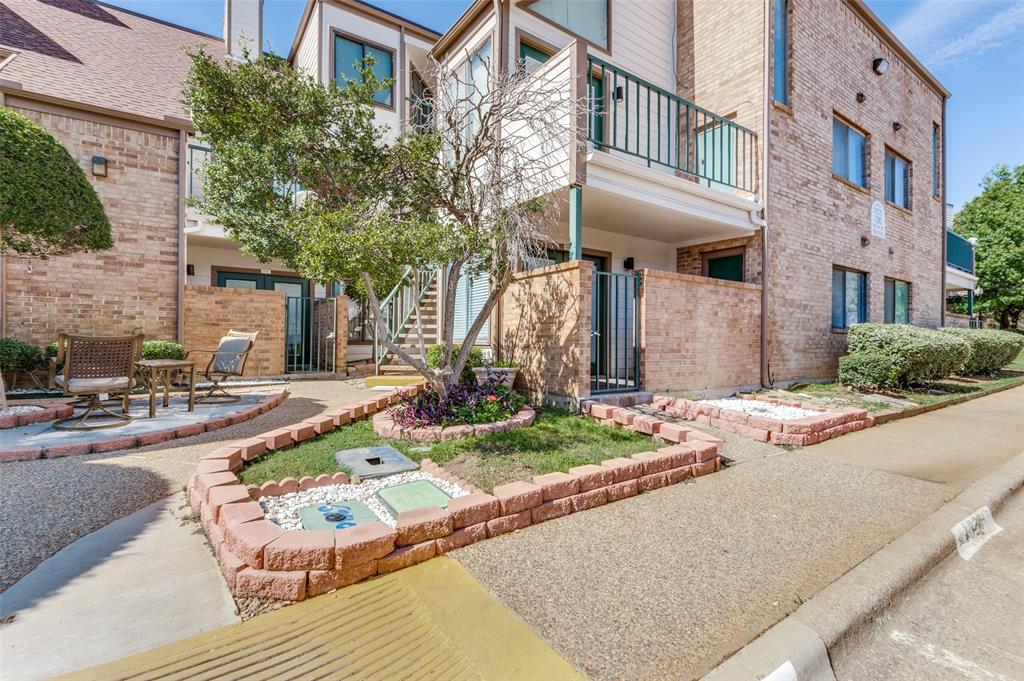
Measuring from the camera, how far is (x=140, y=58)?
1140cm

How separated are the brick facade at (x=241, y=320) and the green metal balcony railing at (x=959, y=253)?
20.6 metres

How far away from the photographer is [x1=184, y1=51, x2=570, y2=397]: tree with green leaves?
16.1 ft

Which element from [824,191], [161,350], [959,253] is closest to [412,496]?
[161,350]

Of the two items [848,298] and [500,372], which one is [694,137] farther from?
Answer: [500,372]

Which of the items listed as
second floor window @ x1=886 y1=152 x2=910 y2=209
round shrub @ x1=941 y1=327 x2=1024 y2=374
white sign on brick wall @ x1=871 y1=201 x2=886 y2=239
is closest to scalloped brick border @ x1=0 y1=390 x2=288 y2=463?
white sign on brick wall @ x1=871 y1=201 x2=886 y2=239

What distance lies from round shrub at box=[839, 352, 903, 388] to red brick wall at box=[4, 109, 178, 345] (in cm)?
1232

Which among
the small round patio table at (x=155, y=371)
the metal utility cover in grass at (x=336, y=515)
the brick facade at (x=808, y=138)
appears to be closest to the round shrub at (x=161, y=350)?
the small round patio table at (x=155, y=371)

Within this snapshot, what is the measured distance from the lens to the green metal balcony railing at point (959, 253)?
16.0 m

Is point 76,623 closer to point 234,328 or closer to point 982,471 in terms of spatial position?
point 982,471

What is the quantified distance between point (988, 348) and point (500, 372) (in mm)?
12955

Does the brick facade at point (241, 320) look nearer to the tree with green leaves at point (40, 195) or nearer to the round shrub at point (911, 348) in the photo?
the tree with green leaves at point (40, 195)

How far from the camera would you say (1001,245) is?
20.6 meters

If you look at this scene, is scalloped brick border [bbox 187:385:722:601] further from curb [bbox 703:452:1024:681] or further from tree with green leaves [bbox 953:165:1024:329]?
tree with green leaves [bbox 953:165:1024:329]

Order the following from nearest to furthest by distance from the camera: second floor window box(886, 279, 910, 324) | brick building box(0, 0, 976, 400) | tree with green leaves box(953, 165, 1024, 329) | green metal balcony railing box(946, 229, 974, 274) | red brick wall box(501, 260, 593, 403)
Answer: red brick wall box(501, 260, 593, 403) → brick building box(0, 0, 976, 400) → second floor window box(886, 279, 910, 324) → green metal balcony railing box(946, 229, 974, 274) → tree with green leaves box(953, 165, 1024, 329)
